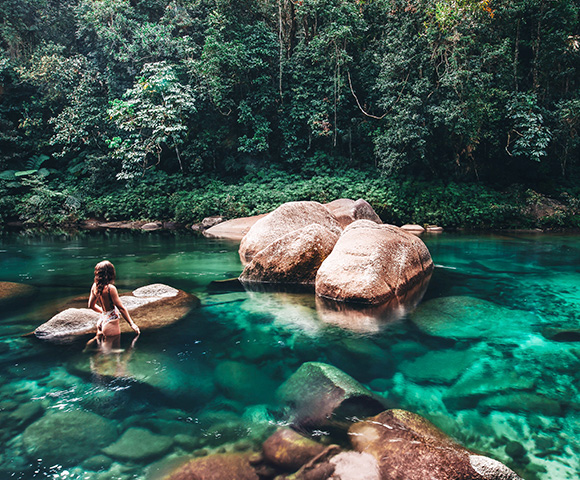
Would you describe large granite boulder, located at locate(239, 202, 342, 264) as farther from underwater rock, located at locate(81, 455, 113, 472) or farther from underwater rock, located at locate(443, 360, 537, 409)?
underwater rock, located at locate(81, 455, 113, 472)

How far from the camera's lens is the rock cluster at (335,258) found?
5.81 metres

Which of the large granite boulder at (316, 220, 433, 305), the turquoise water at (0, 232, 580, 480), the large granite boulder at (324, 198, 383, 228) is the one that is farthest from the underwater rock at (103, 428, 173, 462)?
the large granite boulder at (324, 198, 383, 228)

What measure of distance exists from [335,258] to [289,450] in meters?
3.82

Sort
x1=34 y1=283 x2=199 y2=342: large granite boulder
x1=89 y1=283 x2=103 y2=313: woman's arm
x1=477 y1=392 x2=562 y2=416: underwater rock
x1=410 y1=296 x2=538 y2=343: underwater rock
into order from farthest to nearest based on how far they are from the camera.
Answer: x1=410 y1=296 x2=538 y2=343: underwater rock → x1=34 y1=283 x2=199 y2=342: large granite boulder → x1=89 y1=283 x2=103 y2=313: woman's arm → x1=477 y1=392 x2=562 y2=416: underwater rock

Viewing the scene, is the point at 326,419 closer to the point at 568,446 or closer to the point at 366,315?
the point at 568,446

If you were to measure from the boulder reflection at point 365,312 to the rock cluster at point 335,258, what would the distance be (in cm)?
12

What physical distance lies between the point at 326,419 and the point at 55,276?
24.8ft

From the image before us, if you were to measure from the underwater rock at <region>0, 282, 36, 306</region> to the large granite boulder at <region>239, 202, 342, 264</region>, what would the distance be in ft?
14.8

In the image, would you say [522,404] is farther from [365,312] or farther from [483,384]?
[365,312]

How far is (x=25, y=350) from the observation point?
4.29 m

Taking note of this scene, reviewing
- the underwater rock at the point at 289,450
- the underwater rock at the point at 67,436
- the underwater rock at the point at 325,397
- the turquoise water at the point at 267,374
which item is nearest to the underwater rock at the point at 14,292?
the turquoise water at the point at 267,374

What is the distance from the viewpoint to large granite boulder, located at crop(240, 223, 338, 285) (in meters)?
6.98

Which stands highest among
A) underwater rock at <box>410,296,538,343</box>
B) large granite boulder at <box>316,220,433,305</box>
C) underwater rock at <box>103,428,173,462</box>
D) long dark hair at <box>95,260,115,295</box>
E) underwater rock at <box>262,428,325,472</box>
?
long dark hair at <box>95,260,115,295</box>

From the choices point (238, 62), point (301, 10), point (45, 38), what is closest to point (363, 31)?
point (301, 10)
